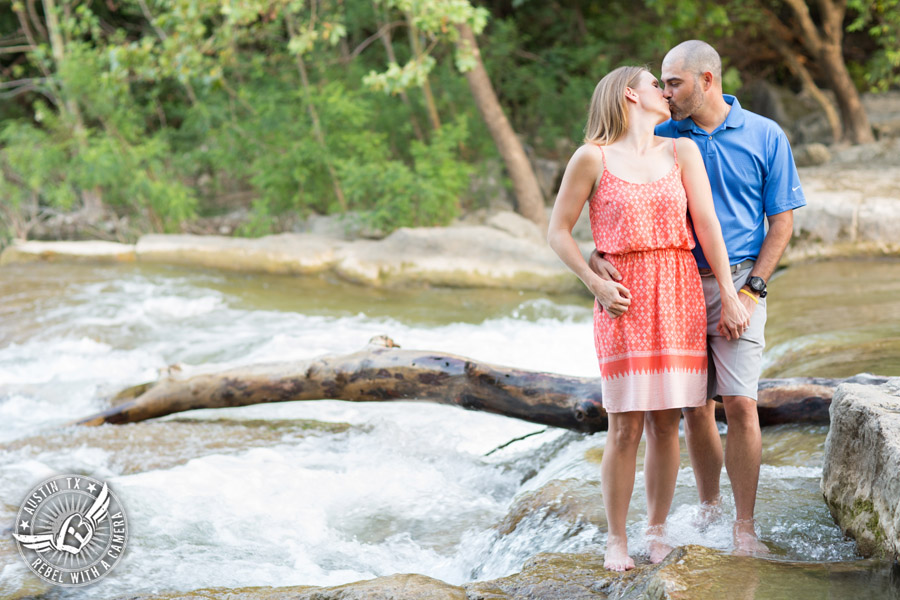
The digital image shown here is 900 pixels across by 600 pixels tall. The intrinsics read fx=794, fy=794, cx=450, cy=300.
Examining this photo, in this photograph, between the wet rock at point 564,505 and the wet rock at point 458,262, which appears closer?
the wet rock at point 564,505

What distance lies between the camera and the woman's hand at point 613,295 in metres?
2.65

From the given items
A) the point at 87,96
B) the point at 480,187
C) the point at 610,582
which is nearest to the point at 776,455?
the point at 610,582

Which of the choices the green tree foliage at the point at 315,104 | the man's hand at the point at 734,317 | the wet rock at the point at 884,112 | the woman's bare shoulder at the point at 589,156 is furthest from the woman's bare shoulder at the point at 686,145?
the wet rock at the point at 884,112

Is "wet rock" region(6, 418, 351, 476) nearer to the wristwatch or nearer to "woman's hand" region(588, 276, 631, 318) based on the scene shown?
"woman's hand" region(588, 276, 631, 318)

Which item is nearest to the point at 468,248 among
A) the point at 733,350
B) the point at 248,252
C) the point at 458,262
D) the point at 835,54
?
the point at 458,262

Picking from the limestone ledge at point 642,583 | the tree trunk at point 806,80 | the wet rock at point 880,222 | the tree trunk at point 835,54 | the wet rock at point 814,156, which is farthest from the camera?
the tree trunk at point 806,80

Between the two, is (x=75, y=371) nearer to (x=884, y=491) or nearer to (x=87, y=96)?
(x=884, y=491)

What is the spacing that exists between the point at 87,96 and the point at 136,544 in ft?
35.5

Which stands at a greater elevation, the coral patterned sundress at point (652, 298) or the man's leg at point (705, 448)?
the coral patterned sundress at point (652, 298)

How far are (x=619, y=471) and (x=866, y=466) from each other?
0.80 meters

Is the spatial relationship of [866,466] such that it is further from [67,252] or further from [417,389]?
[67,252]

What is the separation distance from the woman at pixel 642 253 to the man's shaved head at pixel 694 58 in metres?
0.15

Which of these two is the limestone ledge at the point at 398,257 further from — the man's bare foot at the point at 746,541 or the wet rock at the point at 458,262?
the man's bare foot at the point at 746,541

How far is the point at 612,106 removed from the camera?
2.69m
